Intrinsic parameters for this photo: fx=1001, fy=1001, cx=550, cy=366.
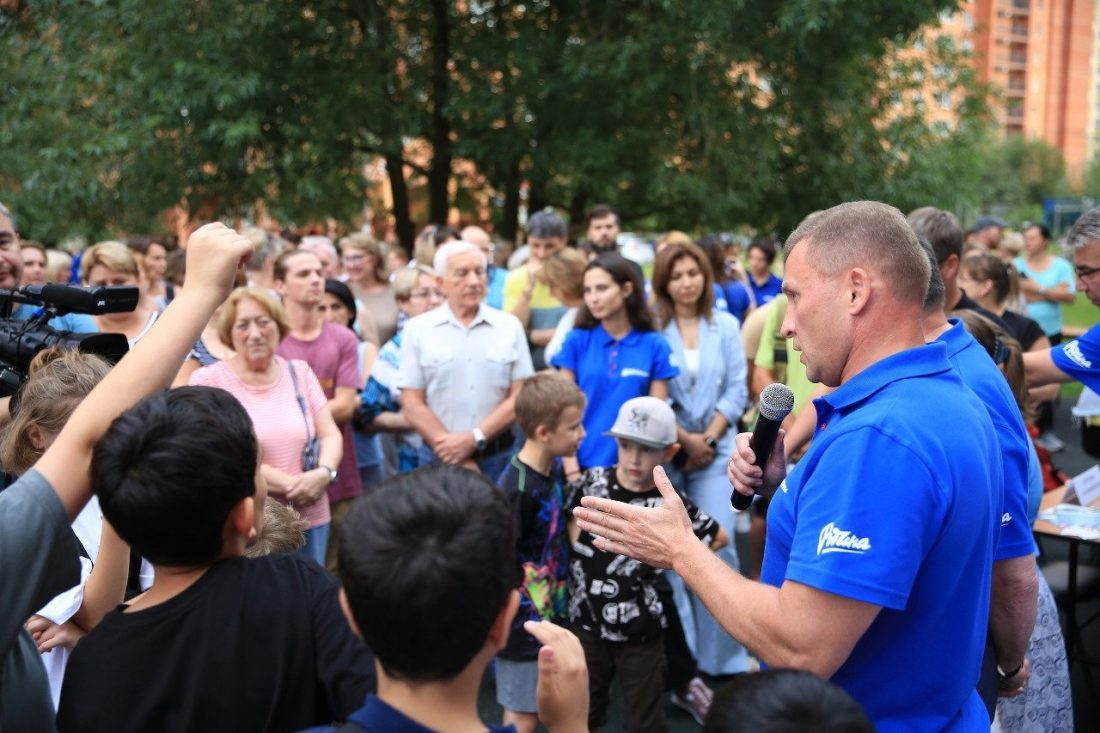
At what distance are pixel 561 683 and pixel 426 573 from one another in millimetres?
338

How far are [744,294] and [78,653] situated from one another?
703 cm

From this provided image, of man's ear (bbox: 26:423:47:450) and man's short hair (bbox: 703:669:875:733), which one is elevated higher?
man's ear (bbox: 26:423:47:450)

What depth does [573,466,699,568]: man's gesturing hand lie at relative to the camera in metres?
2.07

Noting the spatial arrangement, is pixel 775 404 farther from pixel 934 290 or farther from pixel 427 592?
pixel 427 592

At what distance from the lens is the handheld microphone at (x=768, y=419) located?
246 cm

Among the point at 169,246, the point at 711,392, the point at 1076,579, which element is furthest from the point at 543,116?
the point at 1076,579

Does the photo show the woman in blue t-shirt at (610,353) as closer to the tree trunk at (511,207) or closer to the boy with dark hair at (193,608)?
the boy with dark hair at (193,608)

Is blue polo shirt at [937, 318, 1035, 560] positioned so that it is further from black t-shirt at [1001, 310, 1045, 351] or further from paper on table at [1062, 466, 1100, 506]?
black t-shirt at [1001, 310, 1045, 351]

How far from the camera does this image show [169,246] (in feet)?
31.3

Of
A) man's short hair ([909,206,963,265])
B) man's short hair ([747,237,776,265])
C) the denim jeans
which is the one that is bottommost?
man's short hair ([747,237,776,265])

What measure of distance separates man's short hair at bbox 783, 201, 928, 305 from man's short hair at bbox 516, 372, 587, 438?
7.11 ft

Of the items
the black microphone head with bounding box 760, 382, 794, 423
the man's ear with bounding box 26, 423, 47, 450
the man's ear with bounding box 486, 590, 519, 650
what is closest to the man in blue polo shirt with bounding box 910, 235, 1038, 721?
the black microphone head with bounding box 760, 382, 794, 423

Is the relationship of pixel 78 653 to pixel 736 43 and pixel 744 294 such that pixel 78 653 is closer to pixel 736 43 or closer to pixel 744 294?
pixel 744 294

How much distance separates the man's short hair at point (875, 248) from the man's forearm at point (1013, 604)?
869 millimetres
